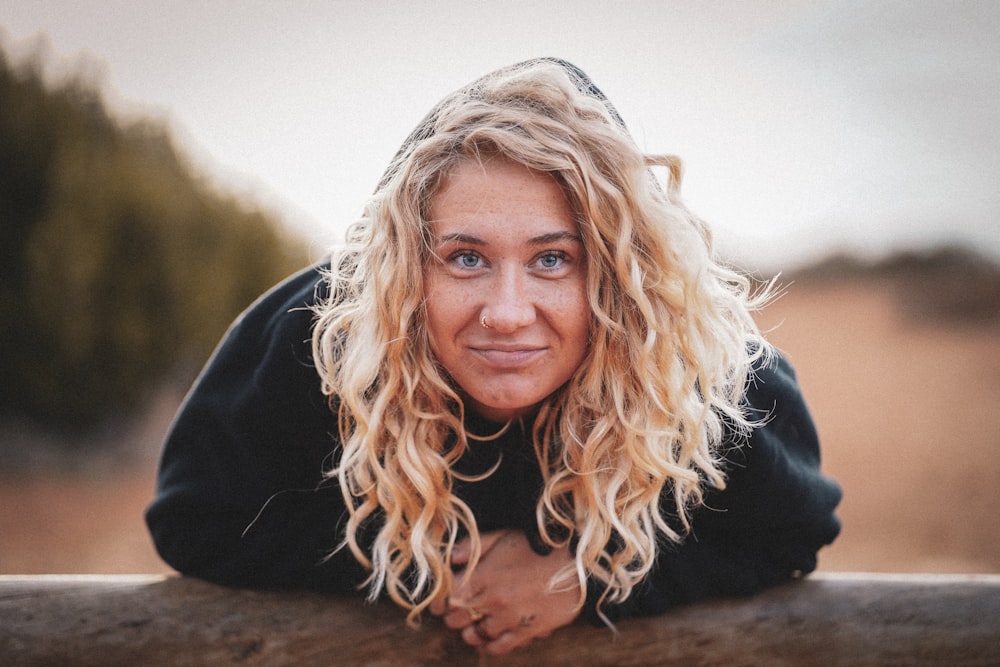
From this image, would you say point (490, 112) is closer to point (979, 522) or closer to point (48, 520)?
point (48, 520)

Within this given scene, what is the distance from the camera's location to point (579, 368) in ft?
5.28

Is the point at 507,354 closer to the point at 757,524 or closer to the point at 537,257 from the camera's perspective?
the point at 537,257

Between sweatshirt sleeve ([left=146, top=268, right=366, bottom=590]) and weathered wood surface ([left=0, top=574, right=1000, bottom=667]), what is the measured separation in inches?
3.0

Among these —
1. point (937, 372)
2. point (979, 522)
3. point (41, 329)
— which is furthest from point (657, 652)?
point (937, 372)

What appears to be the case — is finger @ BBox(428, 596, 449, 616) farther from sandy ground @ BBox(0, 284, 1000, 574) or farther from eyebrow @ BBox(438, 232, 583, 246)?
sandy ground @ BBox(0, 284, 1000, 574)

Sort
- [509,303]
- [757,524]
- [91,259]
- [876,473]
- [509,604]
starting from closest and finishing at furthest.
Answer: [509,303], [509,604], [757,524], [91,259], [876,473]

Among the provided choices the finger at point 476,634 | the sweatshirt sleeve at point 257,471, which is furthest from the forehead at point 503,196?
the finger at point 476,634

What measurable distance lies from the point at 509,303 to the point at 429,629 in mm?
684

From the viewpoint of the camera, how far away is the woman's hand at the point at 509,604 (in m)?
1.54

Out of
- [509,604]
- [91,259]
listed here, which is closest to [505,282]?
[509,604]

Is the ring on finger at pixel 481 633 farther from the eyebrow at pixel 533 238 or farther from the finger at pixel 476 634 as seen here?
the eyebrow at pixel 533 238

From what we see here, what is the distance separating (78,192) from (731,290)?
550 centimetres

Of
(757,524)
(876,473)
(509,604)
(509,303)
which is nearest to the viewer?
(509,303)

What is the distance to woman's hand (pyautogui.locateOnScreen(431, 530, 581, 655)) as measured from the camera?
5.07 feet
